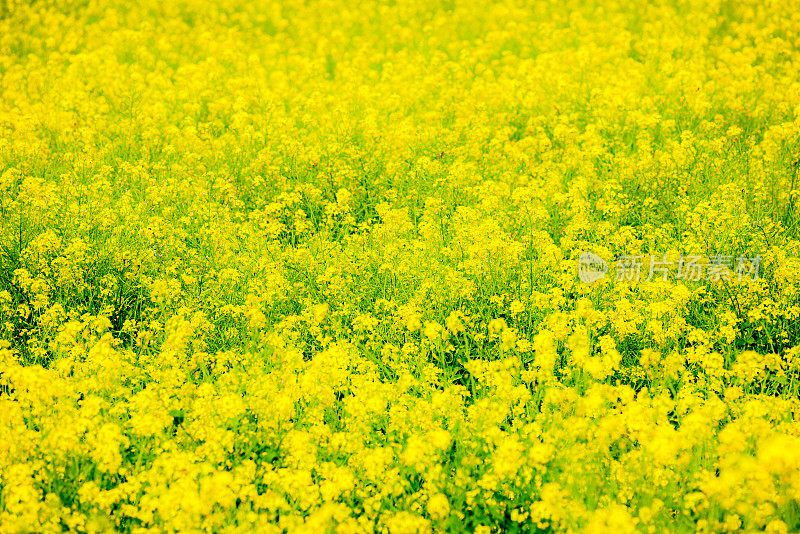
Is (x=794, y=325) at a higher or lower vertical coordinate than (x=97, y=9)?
lower

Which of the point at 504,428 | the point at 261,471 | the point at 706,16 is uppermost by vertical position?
the point at 706,16

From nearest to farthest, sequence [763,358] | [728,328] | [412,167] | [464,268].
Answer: [763,358] < [728,328] < [464,268] < [412,167]

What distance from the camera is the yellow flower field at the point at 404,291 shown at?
3.09 m

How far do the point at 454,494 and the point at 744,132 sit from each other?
511cm

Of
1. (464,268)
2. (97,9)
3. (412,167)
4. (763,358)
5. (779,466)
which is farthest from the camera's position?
(97,9)

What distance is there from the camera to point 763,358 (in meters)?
3.67

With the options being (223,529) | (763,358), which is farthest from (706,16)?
(223,529)

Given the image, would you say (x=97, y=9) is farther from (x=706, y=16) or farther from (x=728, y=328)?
(x=728, y=328)

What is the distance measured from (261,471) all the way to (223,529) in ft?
1.18

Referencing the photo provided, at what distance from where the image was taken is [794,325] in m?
Answer: 4.30

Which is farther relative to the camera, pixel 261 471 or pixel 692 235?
pixel 692 235

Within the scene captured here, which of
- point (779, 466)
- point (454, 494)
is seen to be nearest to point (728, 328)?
point (779, 466)

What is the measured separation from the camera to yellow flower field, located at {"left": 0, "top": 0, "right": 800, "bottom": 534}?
309cm

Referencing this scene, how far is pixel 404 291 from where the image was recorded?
466cm
